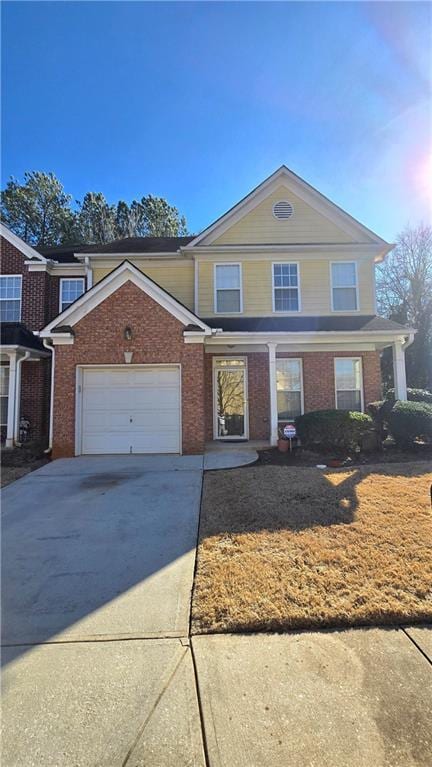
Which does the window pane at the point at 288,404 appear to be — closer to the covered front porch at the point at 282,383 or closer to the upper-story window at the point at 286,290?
the covered front porch at the point at 282,383

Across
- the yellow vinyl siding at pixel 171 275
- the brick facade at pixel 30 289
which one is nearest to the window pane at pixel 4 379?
the brick facade at pixel 30 289

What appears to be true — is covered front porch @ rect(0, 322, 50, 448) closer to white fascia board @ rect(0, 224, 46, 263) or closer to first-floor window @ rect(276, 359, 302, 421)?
white fascia board @ rect(0, 224, 46, 263)

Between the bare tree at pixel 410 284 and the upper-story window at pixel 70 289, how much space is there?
58.8 feet

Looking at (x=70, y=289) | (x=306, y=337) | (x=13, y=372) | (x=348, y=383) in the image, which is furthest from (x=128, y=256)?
(x=348, y=383)

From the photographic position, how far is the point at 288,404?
1191cm

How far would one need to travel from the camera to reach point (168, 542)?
14.4ft

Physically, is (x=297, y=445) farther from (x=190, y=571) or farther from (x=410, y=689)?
(x=410, y=689)

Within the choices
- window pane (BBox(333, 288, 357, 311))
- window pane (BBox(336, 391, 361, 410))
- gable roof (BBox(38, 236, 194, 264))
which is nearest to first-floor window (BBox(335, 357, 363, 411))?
window pane (BBox(336, 391, 361, 410))

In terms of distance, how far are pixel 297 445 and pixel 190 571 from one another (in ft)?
23.9

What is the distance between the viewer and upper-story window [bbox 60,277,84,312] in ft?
43.1

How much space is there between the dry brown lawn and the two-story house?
164 inches

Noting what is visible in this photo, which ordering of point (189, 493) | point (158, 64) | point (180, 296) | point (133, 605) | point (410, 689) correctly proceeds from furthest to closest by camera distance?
point (180, 296)
point (158, 64)
point (189, 493)
point (133, 605)
point (410, 689)

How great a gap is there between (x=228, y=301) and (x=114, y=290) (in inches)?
161

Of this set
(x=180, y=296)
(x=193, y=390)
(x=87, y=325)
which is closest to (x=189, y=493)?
(x=193, y=390)
